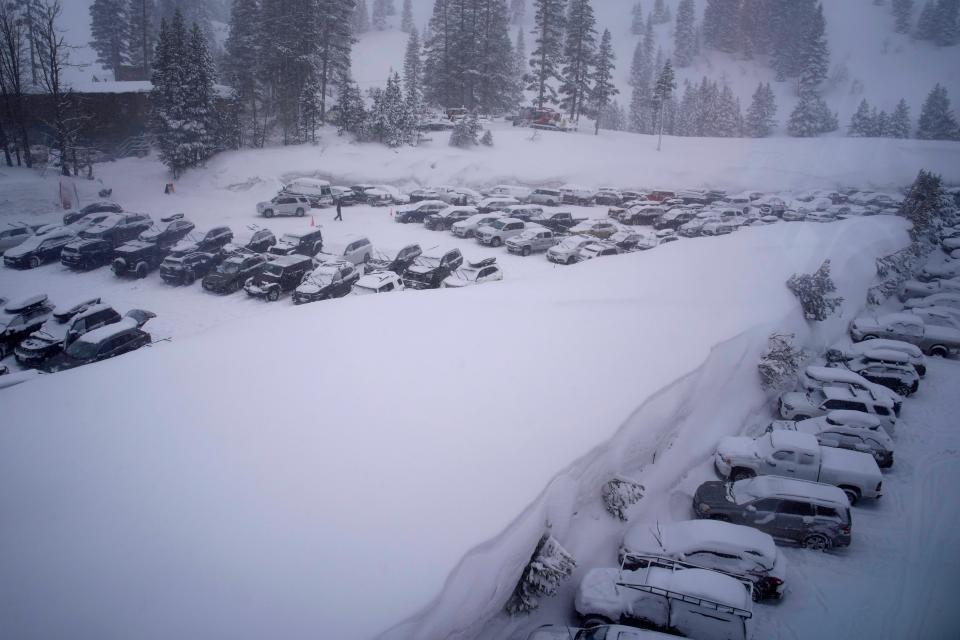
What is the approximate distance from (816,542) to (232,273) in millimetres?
21233

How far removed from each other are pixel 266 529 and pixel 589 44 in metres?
61.5

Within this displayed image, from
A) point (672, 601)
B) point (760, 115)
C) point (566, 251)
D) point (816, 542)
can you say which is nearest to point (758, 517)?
point (816, 542)

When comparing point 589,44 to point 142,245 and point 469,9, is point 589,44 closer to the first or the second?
point 469,9

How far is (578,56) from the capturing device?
5375 centimetres

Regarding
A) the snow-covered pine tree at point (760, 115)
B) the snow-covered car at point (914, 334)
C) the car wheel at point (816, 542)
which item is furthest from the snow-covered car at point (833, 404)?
the snow-covered pine tree at point (760, 115)

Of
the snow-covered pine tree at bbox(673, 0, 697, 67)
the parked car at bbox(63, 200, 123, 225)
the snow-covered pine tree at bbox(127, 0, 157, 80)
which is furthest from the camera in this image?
the snow-covered pine tree at bbox(673, 0, 697, 67)

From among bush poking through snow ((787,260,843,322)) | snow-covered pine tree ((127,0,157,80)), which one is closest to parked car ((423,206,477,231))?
bush poking through snow ((787,260,843,322))

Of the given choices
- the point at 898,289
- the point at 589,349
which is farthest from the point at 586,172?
the point at 589,349

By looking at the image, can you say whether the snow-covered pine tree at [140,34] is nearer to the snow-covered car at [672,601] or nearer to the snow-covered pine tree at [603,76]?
the snow-covered pine tree at [603,76]

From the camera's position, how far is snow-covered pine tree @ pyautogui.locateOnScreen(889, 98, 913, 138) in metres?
57.0

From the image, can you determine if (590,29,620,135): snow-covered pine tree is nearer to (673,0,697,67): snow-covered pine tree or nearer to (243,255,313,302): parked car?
(243,255,313,302): parked car

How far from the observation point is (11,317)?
48.9 feet

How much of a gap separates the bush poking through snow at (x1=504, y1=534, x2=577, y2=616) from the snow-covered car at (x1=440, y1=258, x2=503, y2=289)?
12.2 m

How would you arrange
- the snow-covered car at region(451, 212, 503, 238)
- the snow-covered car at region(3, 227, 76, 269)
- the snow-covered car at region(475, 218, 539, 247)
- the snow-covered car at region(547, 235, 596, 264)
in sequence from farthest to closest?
the snow-covered car at region(451, 212, 503, 238) → the snow-covered car at region(475, 218, 539, 247) → the snow-covered car at region(547, 235, 596, 264) → the snow-covered car at region(3, 227, 76, 269)
